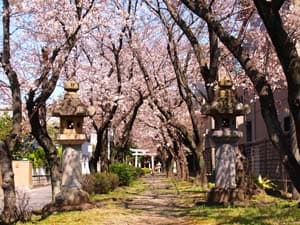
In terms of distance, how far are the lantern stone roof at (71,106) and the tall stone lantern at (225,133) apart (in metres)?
3.60

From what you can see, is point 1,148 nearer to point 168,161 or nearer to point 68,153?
point 68,153

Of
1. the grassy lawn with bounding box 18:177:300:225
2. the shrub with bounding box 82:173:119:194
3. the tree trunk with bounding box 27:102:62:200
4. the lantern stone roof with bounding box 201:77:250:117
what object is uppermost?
the lantern stone roof with bounding box 201:77:250:117

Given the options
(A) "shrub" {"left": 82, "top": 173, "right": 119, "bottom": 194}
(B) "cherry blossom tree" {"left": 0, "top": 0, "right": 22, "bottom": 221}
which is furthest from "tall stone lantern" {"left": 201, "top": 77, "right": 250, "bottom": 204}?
(A) "shrub" {"left": 82, "top": 173, "right": 119, "bottom": 194}

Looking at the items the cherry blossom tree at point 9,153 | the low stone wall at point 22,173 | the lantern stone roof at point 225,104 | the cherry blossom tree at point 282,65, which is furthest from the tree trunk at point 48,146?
the low stone wall at point 22,173

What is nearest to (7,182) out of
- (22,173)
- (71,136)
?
(71,136)

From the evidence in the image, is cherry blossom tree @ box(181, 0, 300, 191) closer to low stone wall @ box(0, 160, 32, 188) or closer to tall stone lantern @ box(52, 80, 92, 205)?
tall stone lantern @ box(52, 80, 92, 205)

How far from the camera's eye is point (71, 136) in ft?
51.6

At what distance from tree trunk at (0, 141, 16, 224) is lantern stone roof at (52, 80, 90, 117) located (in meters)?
4.17

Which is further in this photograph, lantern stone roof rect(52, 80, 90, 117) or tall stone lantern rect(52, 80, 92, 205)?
lantern stone roof rect(52, 80, 90, 117)

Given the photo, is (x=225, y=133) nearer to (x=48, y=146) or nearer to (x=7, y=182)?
(x=48, y=146)

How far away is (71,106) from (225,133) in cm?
456

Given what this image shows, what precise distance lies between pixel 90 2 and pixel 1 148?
278 inches

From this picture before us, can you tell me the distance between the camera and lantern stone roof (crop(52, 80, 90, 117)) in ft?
51.7

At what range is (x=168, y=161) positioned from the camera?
2371 inches
